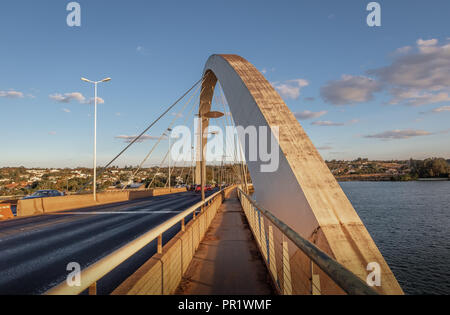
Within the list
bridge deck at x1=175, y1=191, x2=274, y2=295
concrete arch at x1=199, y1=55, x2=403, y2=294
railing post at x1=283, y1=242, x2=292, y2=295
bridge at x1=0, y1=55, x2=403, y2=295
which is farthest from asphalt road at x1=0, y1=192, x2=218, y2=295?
concrete arch at x1=199, y1=55, x2=403, y2=294

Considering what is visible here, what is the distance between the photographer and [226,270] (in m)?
4.93

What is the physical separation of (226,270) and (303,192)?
200cm

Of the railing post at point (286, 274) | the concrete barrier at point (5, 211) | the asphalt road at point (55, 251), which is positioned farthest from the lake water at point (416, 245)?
the concrete barrier at point (5, 211)

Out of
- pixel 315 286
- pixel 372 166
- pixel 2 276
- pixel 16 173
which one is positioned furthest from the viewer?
pixel 372 166

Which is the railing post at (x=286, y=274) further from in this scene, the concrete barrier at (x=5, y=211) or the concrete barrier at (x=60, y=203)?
the concrete barrier at (x=60, y=203)

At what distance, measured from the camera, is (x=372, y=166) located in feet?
530

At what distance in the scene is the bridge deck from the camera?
4.01 metres

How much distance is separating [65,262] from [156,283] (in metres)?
3.82

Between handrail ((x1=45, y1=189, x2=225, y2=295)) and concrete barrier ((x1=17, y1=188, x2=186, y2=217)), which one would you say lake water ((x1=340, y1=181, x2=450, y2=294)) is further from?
concrete barrier ((x1=17, y1=188, x2=186, y2=217))

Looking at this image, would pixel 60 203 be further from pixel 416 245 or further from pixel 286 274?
pixel 416 245

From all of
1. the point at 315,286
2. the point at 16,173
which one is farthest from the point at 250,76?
the point at 16,173

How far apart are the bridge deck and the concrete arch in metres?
1.07
